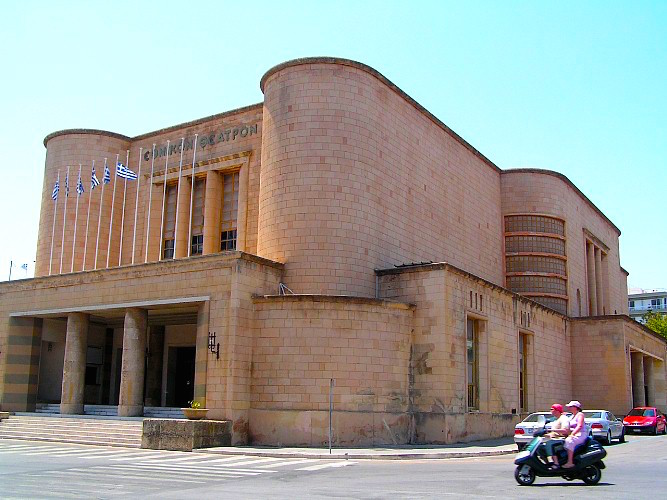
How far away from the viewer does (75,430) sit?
26422 mm

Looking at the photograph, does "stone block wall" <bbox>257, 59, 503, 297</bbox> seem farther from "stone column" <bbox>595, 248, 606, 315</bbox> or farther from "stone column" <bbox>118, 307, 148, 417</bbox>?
"stone column" <bbox>595, 248, 606, 315</bbox>

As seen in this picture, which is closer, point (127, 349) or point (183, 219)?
point (127, 349)

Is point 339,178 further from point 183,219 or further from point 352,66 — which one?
point 183,219

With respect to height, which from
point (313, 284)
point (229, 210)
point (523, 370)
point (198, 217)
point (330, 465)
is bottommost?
point (330, 465)

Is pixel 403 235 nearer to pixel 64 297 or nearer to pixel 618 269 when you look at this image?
pixel 64 297

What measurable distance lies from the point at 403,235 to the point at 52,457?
57.1 feet

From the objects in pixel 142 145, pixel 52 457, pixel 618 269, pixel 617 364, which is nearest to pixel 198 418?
pixel 52 457

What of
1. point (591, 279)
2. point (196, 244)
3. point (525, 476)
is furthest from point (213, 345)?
point (591, 279)

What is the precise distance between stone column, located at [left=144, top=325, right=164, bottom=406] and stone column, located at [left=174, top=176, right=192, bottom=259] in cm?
404

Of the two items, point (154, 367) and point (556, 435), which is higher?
point (154, 367)

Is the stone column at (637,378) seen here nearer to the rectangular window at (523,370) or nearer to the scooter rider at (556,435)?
the rectangular window at (523,370)

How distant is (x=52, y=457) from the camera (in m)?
20.0

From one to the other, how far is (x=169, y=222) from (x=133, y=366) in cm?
1179

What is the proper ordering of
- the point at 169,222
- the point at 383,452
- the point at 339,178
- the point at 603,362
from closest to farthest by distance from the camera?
1. the point at 383,452
2. the point at 339,178
3. the point at 169,222
4. the point at 603,362
